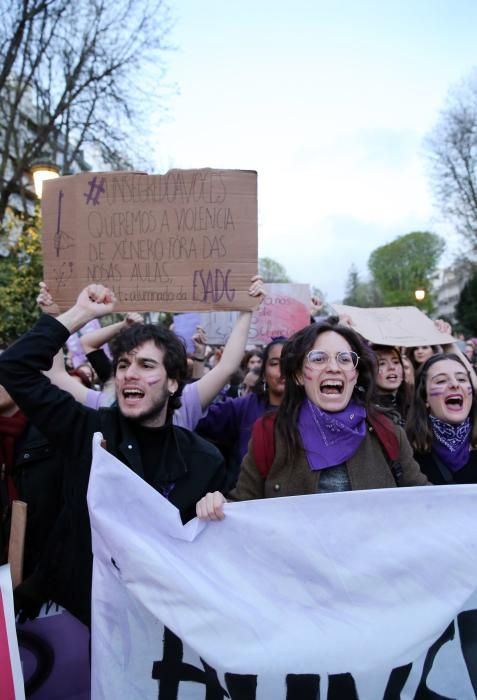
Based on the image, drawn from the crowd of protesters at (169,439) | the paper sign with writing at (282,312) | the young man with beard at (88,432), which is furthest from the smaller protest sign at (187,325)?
the young man with beard at (88,432)

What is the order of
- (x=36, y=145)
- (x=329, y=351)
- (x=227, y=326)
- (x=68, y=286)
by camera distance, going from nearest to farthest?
(x=329, y=351)
(x=68, y=286)
(x=227, y=326)
(x=36, y=145)

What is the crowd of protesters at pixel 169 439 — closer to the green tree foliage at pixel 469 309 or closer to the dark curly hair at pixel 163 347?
the dark curly hair at pixel 163 347

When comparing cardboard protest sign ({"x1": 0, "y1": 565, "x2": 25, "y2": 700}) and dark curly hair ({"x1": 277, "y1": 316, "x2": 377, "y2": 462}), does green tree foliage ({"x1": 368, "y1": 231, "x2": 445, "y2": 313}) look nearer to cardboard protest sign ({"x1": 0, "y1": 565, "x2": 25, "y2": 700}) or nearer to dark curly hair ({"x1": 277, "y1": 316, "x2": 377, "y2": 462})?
dark curly hair ({"x1": 277, "y1": 316, "x2": 377, "y2": 462})

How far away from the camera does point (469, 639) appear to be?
1.90 metres

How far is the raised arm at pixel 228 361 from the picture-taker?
2924 millimetres

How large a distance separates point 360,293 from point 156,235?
3299 inches

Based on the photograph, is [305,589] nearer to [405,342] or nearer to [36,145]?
[405,342]

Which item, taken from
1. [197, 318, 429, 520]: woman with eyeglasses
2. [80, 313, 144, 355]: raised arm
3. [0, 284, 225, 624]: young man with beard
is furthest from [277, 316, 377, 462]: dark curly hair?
[80, 313, 144, 355]: raised arm

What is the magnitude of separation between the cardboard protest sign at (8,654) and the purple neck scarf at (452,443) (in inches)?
78.3

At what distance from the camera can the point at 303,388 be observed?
2.37m

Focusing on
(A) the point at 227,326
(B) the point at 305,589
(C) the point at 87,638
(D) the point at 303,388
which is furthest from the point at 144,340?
(A) the point at 227,326

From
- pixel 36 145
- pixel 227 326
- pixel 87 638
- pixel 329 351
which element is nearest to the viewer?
pixel 329 351

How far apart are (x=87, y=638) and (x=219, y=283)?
183cm

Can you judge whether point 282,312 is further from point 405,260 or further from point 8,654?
point 405,260
